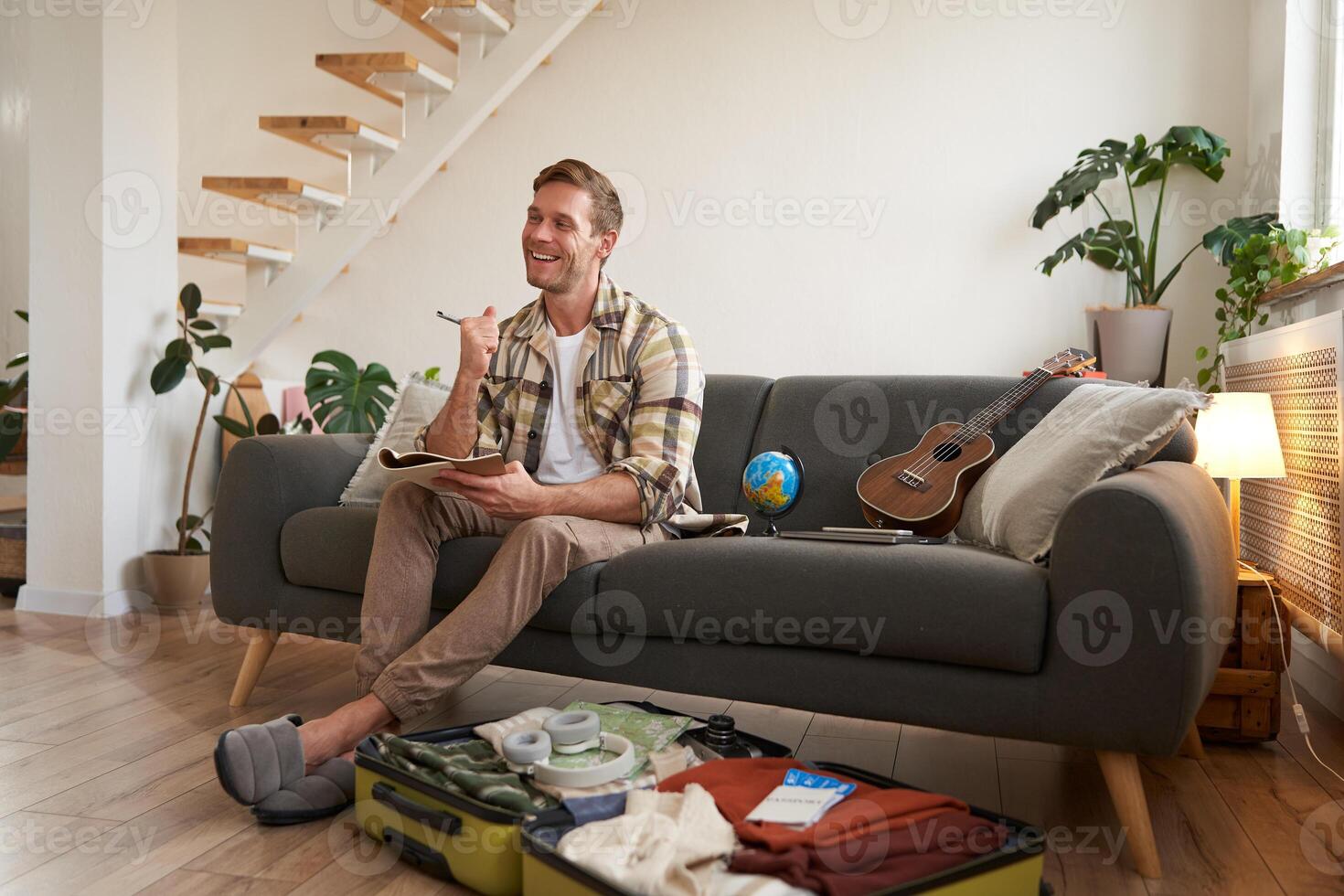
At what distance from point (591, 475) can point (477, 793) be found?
2.90 ft

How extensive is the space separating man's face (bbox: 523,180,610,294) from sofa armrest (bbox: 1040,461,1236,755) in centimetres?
118

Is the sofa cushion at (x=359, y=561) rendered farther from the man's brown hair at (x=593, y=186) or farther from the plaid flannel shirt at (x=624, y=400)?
the man's brown hair at (x=593, y=186)

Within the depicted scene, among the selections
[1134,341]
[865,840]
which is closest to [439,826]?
[865,840]

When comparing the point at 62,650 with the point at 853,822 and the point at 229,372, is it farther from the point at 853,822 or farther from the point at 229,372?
the point at 853,822

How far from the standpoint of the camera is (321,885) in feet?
5.09

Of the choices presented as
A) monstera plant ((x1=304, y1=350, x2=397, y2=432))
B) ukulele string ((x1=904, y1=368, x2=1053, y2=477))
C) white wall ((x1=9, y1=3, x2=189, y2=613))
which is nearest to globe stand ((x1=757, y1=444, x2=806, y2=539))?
ukulele string ((x1=904, y1=368, x2=1053, y2=477))

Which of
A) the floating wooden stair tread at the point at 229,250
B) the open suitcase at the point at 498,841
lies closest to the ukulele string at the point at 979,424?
the open suitcase at the point at 498,841

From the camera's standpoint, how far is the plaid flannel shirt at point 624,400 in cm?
222

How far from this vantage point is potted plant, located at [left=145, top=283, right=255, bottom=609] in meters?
3.59

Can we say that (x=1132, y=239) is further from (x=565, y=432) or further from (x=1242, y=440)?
(x=565, y=432)

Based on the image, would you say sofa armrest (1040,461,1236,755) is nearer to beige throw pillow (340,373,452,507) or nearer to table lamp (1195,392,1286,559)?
table lamp (1195,392,1286,559)

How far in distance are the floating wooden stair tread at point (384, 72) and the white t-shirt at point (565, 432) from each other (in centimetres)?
215

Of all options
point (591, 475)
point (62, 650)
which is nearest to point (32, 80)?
point (62, 650)

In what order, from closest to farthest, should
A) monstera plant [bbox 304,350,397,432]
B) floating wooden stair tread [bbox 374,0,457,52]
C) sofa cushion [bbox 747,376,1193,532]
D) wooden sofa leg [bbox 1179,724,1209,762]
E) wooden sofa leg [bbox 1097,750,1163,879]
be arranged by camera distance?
wooden sofa leg [bbox 1097,750,1163,879] → wooden sofa leg [bbox 1179,724,1209,762] → sofa cushion [bbox 747,376,1193,532] → monstera plant [bbox 304,350,397,432] → floating wooden stair tread [bbox 374,0,457,52]
